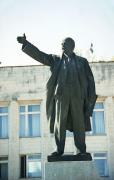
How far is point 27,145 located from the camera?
25328 millimetres

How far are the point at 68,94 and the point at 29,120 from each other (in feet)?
61.3

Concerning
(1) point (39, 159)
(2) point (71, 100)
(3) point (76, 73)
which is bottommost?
(1) point (39, 159)

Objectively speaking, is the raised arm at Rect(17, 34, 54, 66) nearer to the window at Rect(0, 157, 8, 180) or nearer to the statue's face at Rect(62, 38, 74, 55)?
the statue's face at Rect(62, 38, 74, 55)

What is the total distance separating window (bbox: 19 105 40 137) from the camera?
25.8 metres

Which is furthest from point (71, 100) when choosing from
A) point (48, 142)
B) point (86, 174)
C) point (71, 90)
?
point (48, 142)

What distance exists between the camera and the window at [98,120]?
2555 centimetres

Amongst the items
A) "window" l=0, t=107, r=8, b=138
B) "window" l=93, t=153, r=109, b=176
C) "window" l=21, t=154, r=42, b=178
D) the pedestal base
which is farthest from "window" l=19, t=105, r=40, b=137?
the pedestal base

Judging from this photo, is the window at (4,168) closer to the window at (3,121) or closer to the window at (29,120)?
the window at (3,121)

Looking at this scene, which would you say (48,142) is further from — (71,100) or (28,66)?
(71,100)

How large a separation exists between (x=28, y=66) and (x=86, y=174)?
19.2 m

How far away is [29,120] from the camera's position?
2600cm

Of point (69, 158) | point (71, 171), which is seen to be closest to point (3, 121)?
point (69, 158)

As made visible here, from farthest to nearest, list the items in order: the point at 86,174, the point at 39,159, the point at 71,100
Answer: the point at 39,159
the point at 71,100
the point at 86,174

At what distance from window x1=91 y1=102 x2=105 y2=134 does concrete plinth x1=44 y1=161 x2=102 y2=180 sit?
18.6 meters
